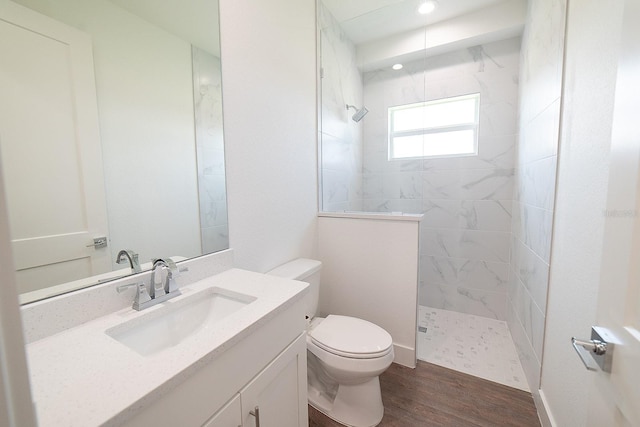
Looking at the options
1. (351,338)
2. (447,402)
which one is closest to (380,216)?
(351,338)

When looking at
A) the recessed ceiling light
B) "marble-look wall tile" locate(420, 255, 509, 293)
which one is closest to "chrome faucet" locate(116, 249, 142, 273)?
"marble-look wall tile" locate(420, 255, 509, 293)

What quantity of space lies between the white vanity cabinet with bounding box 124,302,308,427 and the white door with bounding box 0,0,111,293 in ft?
1.89

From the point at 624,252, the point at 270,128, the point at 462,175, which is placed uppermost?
the point at 270,128

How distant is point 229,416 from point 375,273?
1356 mm

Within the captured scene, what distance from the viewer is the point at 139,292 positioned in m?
0.94

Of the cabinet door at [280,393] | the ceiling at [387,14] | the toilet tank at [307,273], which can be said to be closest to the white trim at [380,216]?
the toilet tank at [307,273]

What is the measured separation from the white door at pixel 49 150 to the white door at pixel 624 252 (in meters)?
1.40

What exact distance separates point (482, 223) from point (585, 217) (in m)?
1.49

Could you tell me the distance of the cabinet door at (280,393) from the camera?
0.84 meters

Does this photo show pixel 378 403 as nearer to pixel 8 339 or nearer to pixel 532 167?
pixel 8 339

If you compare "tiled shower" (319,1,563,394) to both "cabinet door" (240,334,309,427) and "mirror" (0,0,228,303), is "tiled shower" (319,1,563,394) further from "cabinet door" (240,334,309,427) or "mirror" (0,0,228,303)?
"cabinet door" (240,334,309,427)

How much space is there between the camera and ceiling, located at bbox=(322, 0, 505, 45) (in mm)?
2100

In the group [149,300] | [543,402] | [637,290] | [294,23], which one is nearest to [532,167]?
[543,402]

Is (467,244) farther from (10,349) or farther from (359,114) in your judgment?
(10,349)
